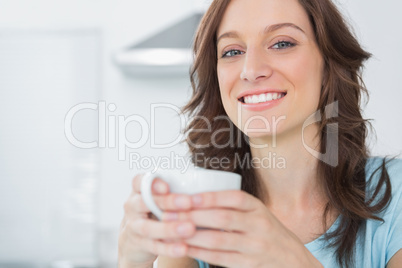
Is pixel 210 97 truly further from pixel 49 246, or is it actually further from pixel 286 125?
pixel 49 246

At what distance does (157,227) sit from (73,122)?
9.43ft

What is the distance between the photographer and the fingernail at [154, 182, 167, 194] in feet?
2.47

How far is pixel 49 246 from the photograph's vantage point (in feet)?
11.2

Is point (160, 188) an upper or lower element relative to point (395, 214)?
upper

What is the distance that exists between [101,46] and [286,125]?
2496mm

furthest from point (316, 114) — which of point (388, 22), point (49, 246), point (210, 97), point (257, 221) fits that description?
point (49, 246)

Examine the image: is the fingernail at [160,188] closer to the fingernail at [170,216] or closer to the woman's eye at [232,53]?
the fingernail at [170,216]

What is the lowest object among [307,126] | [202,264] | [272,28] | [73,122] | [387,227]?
[202,264]

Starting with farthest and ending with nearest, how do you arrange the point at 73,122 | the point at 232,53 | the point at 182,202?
1. the point at 73,122
2. the point at 232,53
3. the point at 182,202

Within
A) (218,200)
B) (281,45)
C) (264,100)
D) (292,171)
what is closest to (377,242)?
(292,171)

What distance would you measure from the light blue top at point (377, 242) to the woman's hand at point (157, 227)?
592mm

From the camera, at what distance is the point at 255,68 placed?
4.14ft

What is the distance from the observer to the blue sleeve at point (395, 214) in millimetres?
1222

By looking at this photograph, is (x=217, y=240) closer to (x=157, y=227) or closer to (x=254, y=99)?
(x=157, y=227)
